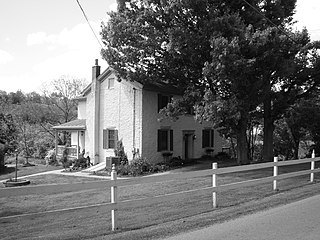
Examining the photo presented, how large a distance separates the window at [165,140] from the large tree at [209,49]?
15.0 ft

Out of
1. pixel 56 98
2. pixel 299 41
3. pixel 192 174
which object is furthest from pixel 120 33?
pixel 56 98

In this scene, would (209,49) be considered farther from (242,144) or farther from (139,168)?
(139,168)

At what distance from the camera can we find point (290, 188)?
13.1 metres

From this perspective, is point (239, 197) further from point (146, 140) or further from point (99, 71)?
point (99, 71)

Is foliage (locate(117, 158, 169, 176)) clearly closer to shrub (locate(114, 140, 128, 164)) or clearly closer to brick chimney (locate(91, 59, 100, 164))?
shrub (locate(114, 140, 128, 164))

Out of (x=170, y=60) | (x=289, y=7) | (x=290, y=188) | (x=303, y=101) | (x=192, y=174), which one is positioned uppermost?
(x=289, y=7)

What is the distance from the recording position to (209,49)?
64.3 ft

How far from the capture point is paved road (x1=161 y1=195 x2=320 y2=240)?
6.66 m

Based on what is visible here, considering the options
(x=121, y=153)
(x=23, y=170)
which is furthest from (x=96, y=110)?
(x=23, y=170)

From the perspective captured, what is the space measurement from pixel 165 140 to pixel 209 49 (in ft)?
28.5

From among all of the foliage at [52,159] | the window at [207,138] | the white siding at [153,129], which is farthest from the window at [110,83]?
the window at [207,138]

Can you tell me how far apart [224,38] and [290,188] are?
26.3ft

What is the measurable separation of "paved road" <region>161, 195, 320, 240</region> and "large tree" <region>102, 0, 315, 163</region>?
9579 millimetres

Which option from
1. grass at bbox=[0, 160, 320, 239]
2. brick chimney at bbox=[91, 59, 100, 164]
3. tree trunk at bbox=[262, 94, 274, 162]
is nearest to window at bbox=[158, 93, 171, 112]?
brick chimney at bbox=[91, 59, 100, 164]
